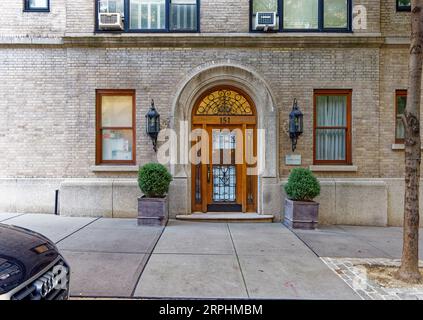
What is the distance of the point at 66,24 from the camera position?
8.88 meters

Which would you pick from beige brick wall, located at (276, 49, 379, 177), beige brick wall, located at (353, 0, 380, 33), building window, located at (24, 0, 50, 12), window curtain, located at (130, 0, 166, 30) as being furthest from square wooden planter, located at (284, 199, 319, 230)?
building window, located at (24, 0, 50, 12)

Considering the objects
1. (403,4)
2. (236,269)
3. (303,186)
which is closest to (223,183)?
(303,186)

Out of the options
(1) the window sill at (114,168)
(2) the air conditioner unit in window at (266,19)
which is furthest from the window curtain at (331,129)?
(1) the window sill at (114,168)

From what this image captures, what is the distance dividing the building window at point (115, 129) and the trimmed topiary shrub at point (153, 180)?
152 centimetres

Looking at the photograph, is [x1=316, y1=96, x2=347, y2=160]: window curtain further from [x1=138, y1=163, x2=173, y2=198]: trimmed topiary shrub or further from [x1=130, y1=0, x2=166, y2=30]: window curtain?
[x1=130, y1=0, x2=166, y2=30]: window curtain

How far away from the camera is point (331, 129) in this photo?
29.5 feet

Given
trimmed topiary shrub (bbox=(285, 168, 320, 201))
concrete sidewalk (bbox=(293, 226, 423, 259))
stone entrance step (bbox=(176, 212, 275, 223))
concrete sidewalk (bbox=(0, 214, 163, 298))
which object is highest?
trimmed topiary shrub (bbox=(285, 168, 320, 201))

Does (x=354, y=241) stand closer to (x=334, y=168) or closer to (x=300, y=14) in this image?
(x=334, y=168)

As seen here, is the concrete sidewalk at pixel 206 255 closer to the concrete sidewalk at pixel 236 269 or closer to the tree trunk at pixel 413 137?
the concrete sidewalk at pixel 236 269

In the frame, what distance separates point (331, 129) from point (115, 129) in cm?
676

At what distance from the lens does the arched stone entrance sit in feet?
28.6

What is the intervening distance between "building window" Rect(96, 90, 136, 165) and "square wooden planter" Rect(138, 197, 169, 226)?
6.04 ft

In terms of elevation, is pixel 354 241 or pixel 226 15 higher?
pixel 226 15

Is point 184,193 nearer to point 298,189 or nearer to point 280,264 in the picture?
point 298,189
